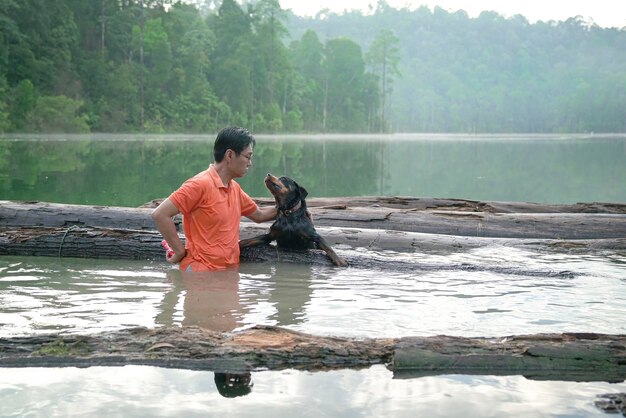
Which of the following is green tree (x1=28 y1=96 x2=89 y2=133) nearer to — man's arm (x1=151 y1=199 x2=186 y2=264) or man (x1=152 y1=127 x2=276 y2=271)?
man (x1=152 y1=127 x2=276 y2=271)

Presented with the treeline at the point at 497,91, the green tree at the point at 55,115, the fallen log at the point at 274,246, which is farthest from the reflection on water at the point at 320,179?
the treeline at the point at 497,91

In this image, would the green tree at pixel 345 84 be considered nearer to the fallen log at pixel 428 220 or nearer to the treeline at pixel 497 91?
the treeline at pixel 497 91

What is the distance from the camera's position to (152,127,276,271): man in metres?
6.38

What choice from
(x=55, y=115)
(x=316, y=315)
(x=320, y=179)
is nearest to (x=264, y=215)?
(x=316, y=315)

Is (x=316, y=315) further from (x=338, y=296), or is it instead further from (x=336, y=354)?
(x=336, y=354)

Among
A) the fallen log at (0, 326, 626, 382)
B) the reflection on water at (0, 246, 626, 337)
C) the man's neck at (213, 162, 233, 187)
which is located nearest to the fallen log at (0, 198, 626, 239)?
the reflection on water at (0, 246, 626, 337)

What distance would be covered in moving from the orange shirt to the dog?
11.4 inches

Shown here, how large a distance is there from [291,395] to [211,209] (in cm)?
297

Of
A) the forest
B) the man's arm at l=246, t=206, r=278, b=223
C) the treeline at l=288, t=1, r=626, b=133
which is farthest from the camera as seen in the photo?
the treeline at l=288, t=1, r=626, b=133

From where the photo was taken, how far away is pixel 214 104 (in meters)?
73.1

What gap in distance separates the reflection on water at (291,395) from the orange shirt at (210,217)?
2.47 metres

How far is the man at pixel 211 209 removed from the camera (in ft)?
20.9

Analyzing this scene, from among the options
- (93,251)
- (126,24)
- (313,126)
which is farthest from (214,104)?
(93,251)

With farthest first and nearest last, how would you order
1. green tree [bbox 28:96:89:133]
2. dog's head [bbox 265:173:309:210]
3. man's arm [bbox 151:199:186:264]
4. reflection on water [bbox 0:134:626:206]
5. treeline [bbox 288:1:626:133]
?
1. treeline [bbox 288:1:626:133]
2. green tree [bbox 28:96:89:133]
3. reflection on water [bbox 0:134:626:206]
4. dog's head [bbox 265:173:309:210]
5. man's arm [bbox 151:199:186:264]
